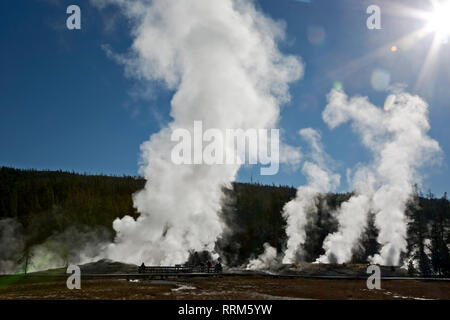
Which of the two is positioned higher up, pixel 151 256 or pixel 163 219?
pixel 163 219

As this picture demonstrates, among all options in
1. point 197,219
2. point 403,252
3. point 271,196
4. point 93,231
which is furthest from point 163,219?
point 271,196

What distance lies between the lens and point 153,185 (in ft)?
168

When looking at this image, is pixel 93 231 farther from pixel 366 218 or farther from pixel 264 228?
pixel 366 218

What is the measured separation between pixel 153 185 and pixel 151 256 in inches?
406

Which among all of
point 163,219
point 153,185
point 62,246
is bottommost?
point 62,246

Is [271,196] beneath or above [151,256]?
above

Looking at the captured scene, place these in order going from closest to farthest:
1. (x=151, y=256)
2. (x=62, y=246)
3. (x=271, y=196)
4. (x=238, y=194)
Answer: (x=151, y=256) < (x=62, y=246) < (x=271, y=196) < (x=238, y=194)
